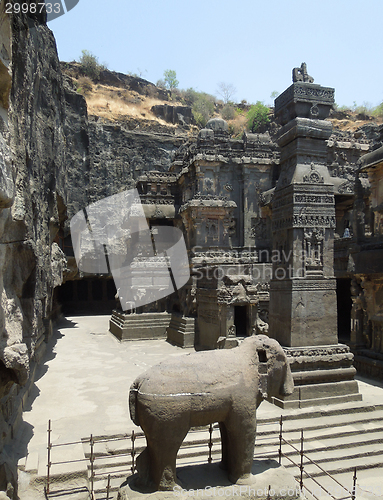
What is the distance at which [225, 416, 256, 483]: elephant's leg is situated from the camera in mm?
3752

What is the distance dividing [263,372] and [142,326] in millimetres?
11185

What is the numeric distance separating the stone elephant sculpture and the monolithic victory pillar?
9.83ft

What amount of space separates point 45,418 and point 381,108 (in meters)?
47.1

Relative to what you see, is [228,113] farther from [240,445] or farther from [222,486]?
[222,486]

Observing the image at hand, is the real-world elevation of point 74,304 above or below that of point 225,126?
below

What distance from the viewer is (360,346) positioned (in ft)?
31.5

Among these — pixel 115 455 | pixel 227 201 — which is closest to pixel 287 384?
pixel 115 455

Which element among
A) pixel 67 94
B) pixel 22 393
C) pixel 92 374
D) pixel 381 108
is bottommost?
pixel 92 374

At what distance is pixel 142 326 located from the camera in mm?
14773

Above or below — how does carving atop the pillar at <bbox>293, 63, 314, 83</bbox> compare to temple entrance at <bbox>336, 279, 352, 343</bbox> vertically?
above

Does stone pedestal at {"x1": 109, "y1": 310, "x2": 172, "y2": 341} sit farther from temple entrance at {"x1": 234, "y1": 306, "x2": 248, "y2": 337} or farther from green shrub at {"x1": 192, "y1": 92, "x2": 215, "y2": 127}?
green shrub at {"x1": 192, "y1": 92, "x2": 215, "y2": 127}

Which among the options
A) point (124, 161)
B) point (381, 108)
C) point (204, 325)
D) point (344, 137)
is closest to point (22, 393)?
point (204, 325)

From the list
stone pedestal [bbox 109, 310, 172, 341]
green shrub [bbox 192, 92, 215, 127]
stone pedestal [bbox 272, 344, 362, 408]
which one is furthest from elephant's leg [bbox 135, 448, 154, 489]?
green shrub [bbox 192, 92, 215, 127]

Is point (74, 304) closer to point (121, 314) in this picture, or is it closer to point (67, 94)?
point (121, 314)
